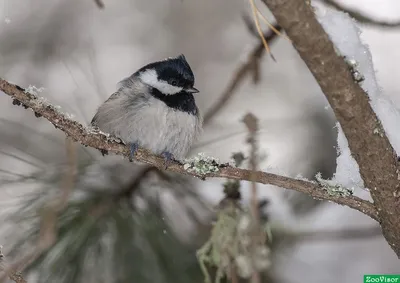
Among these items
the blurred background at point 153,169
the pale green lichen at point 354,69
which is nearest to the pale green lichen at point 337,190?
the blurred background at point 153,169

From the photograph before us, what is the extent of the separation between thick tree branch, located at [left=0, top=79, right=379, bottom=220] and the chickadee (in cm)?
43

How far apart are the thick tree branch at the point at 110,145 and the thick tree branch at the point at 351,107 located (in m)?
0.07

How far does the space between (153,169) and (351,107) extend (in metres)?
0.77

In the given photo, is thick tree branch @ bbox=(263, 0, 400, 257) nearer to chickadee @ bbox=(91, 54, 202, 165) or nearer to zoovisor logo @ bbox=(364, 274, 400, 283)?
zoovisor logo @ bbox=(364, 274, 400, 283)

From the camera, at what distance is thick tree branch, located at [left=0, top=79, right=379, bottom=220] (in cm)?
108

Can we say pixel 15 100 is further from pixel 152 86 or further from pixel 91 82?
pixel 91 82

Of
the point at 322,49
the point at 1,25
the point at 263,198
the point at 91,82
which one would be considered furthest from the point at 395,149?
the point at 1,25

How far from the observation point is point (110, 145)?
49.6 inches

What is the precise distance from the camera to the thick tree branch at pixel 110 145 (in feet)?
3.54

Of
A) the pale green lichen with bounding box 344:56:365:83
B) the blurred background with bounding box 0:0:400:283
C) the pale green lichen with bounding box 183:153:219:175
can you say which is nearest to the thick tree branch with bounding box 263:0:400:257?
the pale green lichen with bounding box 344:56:365:83

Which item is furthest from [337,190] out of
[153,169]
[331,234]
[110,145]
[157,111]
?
[331,234]

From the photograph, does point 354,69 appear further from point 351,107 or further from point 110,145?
point 110,145

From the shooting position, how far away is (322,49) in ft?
2.88

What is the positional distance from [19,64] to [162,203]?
4.01ft
